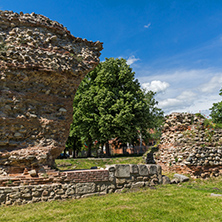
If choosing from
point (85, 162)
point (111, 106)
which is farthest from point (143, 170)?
point (111, 106)

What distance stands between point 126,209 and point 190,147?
7438 mm

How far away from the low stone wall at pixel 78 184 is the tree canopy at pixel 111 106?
11.8m

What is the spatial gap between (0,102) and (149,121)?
1813 centimetres

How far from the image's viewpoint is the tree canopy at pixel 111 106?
67.9 feet

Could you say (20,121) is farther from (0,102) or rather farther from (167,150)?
(167,150)

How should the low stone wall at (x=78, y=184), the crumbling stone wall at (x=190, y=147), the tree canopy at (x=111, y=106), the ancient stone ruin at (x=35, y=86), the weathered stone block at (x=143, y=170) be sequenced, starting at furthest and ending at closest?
the tree canopy at (x=111, y=106), the crumbling stone wall at (x=190, y=147), the weathered stone block at (x=143, y=170), the ancient stone ruin at (x=35, y=86), the low stone wall at (x=78, y=184)

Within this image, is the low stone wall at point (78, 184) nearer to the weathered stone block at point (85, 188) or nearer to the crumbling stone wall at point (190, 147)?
the weathered stone block at point (85, 188)

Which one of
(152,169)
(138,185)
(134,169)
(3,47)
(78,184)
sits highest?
(3,47)

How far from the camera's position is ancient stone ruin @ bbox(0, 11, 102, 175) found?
6.92 meters

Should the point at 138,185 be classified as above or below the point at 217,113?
below

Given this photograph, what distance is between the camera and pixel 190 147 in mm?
11633

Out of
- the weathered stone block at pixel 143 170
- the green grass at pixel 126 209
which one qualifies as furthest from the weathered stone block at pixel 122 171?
the green grass at pixel 126 209

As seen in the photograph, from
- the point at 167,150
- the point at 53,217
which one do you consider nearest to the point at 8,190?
the point at 53,217

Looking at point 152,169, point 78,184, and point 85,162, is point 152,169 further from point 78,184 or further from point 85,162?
point 85,162
